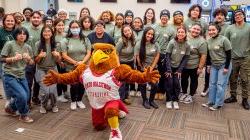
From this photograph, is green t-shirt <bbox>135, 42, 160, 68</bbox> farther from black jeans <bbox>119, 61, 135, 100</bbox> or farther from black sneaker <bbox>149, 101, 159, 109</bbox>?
black sneaker <bbox>149, 101, 159, 109</bbox>

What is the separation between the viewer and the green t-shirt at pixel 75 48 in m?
4.01

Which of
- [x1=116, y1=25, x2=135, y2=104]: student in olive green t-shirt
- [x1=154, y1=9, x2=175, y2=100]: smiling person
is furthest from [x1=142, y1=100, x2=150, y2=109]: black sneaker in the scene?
[x1=154, y1=9, x2=175, y2=100]: smiling person

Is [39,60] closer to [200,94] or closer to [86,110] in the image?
[86,110]

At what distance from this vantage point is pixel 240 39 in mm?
4184

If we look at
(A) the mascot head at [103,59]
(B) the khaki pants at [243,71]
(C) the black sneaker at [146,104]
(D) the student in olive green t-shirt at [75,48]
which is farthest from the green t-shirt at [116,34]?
(B) the khaki pants at [243,71]

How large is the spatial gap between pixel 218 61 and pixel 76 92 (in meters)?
2.05

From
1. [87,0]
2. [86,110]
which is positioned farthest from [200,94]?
[87,0]

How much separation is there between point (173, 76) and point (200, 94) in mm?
923

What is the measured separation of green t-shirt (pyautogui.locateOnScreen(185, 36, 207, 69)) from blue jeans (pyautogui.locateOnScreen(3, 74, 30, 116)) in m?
2.32

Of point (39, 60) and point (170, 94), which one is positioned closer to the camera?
point (39, 60)

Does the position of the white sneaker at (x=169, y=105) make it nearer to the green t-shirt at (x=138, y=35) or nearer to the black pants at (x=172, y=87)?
the black pants at (x=172, y=87)

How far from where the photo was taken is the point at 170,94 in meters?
4.30

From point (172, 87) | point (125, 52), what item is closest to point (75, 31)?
point (125, 52)

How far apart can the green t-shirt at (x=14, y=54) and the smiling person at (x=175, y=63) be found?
6.46 feet
